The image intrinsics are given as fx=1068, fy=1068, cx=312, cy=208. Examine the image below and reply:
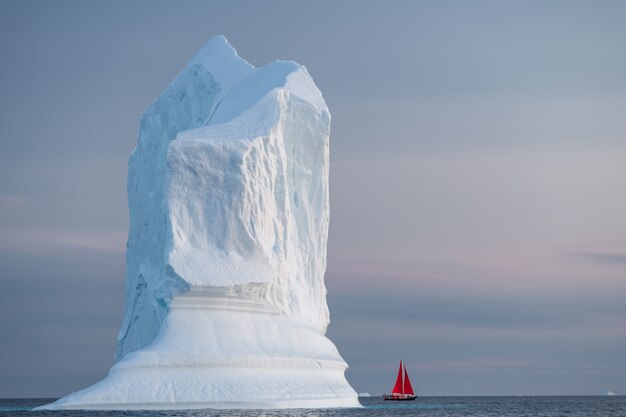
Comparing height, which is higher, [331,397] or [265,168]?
[265,168]

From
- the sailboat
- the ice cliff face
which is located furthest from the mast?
the ice cliff face

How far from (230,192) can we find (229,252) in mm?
2301

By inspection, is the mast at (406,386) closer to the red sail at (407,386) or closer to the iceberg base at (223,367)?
the red sail at (407,386)

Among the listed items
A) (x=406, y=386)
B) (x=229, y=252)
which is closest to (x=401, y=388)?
(x=406, y=386)

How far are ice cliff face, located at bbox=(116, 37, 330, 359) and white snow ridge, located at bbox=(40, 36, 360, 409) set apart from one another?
5 cm

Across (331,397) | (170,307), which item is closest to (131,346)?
(170,307)

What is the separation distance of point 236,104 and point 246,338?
11064 millimetres

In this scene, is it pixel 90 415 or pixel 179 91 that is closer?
pixel 90 415

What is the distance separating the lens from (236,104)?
147ft

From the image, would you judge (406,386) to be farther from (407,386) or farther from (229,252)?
(229,252)

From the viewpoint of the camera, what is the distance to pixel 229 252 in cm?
3941

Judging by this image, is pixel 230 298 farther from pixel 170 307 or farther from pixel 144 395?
pixel 144 395

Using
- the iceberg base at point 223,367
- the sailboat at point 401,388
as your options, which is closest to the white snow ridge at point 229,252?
the iceberg base at point 223,367

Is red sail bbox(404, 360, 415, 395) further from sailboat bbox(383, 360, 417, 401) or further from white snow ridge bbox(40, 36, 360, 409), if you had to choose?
white snow ridge bbox(40, 36, 360, 409)
